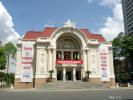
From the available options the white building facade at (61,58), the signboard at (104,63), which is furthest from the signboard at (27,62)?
the signboard at (104,63)

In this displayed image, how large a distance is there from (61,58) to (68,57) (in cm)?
212

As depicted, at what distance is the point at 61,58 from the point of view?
51.8m

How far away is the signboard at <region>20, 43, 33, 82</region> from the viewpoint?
4684cm

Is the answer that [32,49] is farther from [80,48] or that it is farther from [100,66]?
[100,66]

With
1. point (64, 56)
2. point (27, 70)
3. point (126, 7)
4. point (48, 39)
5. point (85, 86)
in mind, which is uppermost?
point (126, 7)

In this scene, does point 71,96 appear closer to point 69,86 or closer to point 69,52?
point 69,86

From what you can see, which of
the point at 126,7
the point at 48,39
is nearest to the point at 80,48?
the point at 48,39

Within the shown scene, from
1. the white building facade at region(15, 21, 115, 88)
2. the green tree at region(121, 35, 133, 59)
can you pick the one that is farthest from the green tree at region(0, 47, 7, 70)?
the green tree at region(121, 35, 133, 59)

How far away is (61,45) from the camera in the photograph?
174 ft

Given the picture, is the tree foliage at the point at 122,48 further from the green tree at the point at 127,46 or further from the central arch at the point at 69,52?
the central arch at the point at 69,52

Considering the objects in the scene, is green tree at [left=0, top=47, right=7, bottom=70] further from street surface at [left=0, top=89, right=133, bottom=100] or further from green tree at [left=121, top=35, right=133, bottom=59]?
green tree at [left=121, top=35, right=133, bottom=59]

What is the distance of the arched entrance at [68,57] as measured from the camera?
48.6m

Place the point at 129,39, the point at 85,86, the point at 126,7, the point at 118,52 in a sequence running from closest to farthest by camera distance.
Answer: the point at 85,86, the point at 129,39, the point at 118,52, the point at 126,7

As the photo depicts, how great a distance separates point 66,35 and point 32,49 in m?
8.73
